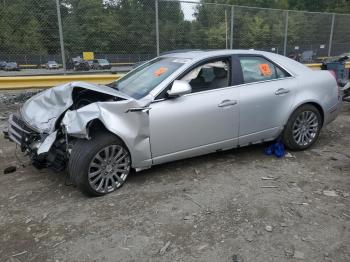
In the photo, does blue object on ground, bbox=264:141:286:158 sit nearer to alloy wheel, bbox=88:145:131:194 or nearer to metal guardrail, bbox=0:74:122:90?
alloy wheel, bbox=88:145:131:194

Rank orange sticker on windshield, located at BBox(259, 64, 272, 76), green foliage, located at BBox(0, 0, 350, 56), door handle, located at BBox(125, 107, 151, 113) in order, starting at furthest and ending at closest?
1. green foliage, located at BBox(0, 0, 350, 56)
2. orange sticker on windshield, located at BBox(259, 64, 272, 76)
3. door handle, located at BBox(125, 107, 151, 113)

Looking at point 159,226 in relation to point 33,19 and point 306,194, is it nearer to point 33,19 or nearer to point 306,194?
point 306,194

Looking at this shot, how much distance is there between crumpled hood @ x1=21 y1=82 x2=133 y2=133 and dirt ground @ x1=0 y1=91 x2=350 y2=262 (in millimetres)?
780

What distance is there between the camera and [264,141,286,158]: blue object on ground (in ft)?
16.5

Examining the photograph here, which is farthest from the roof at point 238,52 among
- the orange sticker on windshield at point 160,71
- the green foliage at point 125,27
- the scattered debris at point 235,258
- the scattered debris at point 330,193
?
the green foliage at point 125,27

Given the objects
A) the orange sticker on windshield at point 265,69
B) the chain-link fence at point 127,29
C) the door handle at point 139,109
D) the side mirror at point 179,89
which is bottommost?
the door handle at point 139,109

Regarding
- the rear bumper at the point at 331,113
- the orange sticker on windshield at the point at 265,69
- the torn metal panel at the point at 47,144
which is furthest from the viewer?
the rear bumper at the point at 331,113

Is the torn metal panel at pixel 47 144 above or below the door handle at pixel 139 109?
below

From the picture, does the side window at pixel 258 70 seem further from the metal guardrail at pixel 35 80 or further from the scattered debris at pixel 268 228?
the metal guardrail at pixel 35 80

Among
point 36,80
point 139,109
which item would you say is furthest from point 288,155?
point 36,80

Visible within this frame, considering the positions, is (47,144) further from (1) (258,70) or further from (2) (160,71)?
(1) (258,70)

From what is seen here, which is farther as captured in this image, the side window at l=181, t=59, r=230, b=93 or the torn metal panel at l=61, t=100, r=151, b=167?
the side window at l=181, t=59, r=230, b=93

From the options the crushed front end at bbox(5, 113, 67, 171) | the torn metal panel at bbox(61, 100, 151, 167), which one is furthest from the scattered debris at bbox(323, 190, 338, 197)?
the crushed front end at bbox(5, 113, 67, 171)

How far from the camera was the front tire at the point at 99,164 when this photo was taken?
363 centimetres
